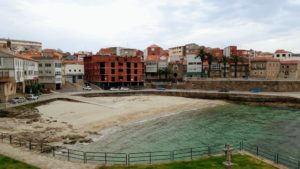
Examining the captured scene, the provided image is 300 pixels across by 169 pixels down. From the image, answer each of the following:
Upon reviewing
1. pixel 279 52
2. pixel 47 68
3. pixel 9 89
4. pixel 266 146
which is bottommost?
pixel 266 146

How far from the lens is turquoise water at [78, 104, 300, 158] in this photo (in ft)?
114

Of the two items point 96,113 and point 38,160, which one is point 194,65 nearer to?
point 96,113

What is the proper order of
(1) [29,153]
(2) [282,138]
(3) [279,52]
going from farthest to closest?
(3) [279,52]
(2) [282,138]
(1) [29,153]

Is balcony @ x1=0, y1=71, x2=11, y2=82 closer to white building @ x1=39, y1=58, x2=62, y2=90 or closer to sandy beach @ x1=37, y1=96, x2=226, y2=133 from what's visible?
sandy beach @ x1=37, y1=96, x2=226, y2=133

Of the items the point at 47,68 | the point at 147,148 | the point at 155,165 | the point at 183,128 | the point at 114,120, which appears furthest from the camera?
the point at 47,68

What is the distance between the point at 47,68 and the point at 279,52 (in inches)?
5170

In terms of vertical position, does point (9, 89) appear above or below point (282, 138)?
above

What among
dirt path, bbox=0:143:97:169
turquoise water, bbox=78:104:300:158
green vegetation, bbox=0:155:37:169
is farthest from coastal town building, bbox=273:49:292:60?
green vegetation, bbox=0:155:37:169

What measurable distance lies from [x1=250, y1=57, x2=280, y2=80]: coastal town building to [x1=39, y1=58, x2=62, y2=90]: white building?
Answer: 86.7 meters

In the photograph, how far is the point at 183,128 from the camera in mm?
45594

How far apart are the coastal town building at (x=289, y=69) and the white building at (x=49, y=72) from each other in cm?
10238

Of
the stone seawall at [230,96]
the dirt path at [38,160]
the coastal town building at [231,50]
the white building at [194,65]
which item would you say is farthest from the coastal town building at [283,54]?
the dirt path at [38,160]

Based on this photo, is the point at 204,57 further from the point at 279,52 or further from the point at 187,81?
the point at 279,52

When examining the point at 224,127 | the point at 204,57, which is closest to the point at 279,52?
the point at 204,57
